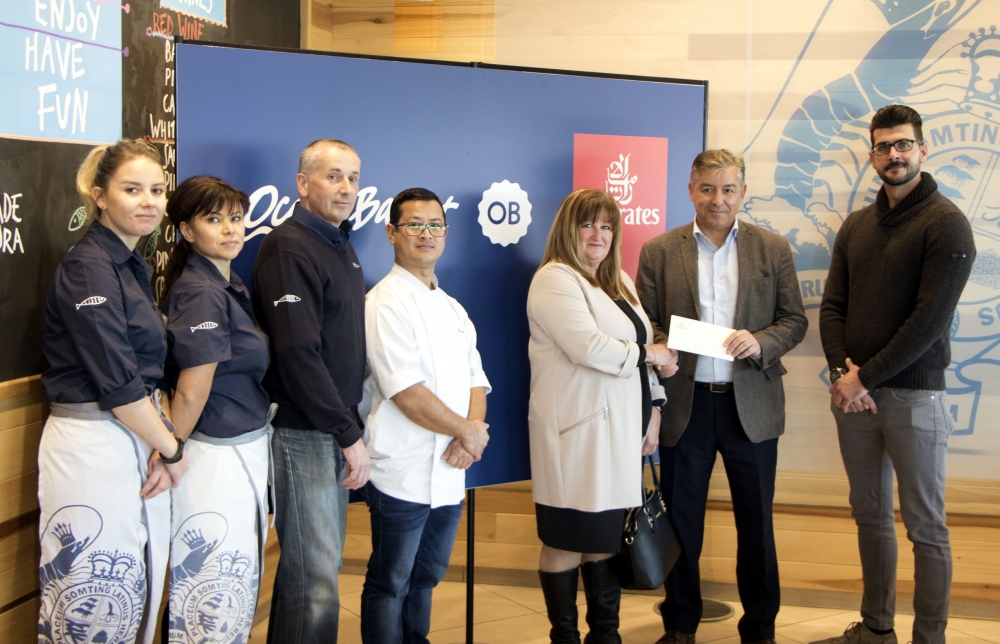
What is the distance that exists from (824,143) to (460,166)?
174cm

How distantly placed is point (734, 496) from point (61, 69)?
2.64 meters

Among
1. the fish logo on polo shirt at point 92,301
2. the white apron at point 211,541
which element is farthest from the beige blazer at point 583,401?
the fish logo on polo shirt at point 92,301

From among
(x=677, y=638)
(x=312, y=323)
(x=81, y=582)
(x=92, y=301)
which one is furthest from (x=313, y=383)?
(x=677, y=638)

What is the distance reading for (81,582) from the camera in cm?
199

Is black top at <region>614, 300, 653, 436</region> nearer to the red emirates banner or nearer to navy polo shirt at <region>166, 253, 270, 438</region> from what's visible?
the red emirates banner

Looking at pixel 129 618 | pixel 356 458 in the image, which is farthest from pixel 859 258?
pixel 129 618

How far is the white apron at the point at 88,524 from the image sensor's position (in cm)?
198

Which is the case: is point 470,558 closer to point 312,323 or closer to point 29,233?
point 312,323

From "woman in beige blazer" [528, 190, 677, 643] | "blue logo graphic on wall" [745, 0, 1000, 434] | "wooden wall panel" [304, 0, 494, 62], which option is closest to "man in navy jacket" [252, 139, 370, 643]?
"woman in beige blazer" [528, 190, 677, 643]

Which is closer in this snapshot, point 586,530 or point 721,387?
point 586,530

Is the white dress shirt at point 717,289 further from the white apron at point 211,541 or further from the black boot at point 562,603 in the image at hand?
the white apron at point 211,541

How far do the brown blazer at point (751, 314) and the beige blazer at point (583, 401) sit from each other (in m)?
0.27

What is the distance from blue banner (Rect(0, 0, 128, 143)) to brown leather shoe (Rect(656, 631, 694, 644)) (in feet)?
8.75

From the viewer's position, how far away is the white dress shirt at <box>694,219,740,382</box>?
2947mm
